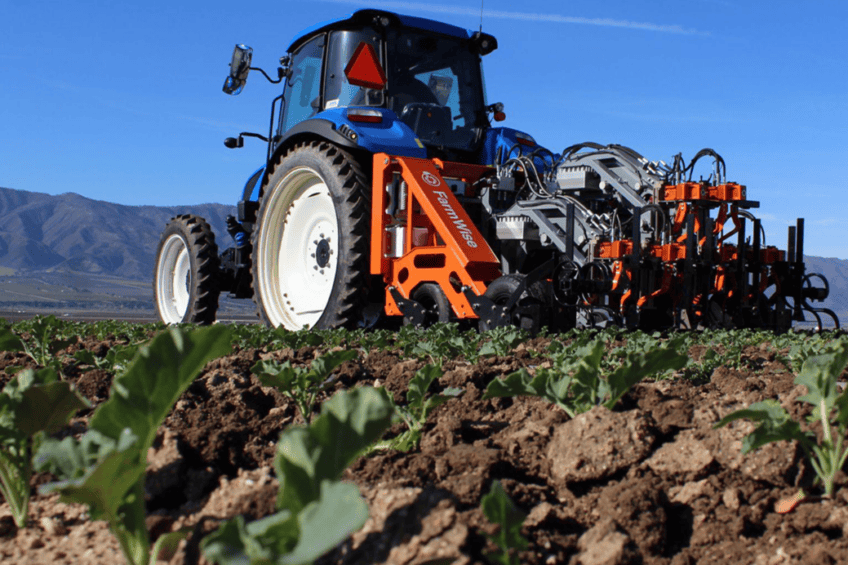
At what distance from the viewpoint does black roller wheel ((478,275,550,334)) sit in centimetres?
543

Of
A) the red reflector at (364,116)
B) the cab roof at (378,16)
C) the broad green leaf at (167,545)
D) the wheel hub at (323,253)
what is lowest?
the broad green leaf at (167,545)

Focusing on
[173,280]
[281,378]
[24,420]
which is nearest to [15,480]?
[24,420]

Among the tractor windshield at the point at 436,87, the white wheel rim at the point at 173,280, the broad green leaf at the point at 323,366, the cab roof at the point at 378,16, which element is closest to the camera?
the broad green leaf at the point at 323,366

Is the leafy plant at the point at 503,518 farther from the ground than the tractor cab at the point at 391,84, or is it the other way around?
the tractor cab at the point at 391,84

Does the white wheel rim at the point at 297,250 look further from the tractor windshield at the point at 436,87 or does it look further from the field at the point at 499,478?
the field at the point at 499,478

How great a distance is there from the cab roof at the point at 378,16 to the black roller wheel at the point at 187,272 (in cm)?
239

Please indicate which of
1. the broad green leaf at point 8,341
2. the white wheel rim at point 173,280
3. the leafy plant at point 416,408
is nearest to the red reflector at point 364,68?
the white wheel rim at point 173,280

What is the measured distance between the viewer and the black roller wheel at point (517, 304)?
543 cm

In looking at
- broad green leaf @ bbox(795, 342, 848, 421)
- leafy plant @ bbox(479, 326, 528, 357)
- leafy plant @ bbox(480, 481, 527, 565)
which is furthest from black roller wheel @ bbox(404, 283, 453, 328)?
leafy plant @ bbox(480, 481, 527, 565)

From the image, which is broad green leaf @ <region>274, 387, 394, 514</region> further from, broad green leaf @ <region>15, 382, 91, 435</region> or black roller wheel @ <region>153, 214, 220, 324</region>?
black roller wheel @ <region>153, 214, 220, 324</region>

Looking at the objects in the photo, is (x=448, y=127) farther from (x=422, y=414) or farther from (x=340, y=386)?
(x=422, y=414)

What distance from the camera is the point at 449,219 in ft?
19.4

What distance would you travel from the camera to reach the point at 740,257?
734 cm

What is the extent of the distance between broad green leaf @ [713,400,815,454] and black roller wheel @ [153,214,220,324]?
7.38m
